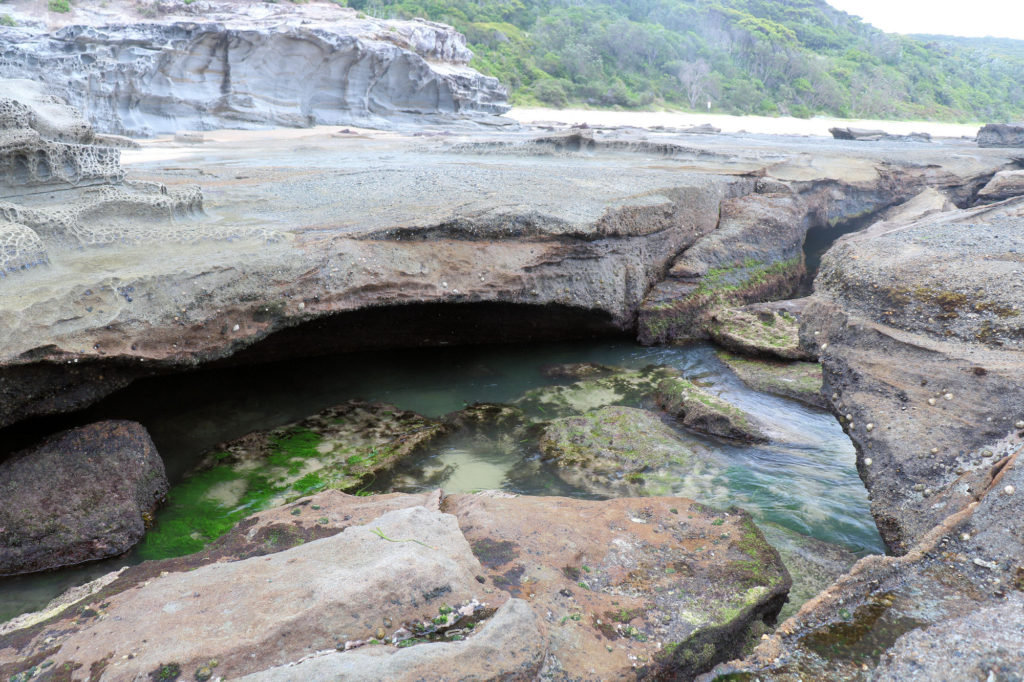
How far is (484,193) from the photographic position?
6.23 meters

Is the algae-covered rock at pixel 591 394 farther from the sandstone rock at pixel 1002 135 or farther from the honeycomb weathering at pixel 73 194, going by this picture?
the sandstone rock at pixel 1002 135

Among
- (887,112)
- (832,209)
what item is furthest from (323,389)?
(887,112)

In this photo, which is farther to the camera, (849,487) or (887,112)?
(887,112)

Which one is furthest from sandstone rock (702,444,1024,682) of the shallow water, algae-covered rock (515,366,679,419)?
algae-covered rock (515,366,679,419)

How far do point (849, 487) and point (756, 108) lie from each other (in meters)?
37.8

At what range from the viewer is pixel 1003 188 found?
9375 mm

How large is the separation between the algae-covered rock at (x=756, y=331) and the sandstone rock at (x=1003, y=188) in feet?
17.2

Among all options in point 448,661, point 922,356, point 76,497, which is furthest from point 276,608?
point 922,356

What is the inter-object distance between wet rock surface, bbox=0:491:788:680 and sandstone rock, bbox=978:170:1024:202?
888 centimetres

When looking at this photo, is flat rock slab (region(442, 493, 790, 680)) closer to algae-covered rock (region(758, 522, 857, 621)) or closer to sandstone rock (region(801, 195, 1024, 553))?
algae-covered rock (region(758, 522, 857, 621))

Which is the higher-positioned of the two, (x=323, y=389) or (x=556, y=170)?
(x=556, y=170)

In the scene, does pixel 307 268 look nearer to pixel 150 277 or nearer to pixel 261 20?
pixel 150 277

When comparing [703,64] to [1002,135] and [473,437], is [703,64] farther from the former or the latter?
[473,437]

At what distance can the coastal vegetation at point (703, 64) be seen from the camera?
118ft
